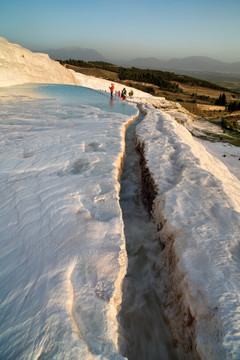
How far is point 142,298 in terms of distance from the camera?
2734 millimetres

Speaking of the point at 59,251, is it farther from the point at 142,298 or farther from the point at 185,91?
the point at 185,91

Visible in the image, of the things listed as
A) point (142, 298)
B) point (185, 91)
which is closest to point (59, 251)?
point (142, 298)

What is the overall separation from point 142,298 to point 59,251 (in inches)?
54.0

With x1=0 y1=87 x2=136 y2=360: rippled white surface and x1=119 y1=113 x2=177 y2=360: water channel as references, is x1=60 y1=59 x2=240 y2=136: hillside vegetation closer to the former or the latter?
x1=119 y1=113 x2=177 y2=360: water channel

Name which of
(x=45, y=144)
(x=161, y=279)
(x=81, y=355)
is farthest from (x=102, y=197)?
(x=45, y=144)

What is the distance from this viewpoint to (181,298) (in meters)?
2.33

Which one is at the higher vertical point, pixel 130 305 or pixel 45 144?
pixel 45 144

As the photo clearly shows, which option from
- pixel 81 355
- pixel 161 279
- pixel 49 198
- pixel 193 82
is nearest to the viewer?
pixel 81 355

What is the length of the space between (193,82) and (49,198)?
81888 millimetres

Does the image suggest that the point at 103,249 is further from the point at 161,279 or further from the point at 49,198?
the point at 49,198

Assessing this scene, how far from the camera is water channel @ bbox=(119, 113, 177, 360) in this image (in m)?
2.24

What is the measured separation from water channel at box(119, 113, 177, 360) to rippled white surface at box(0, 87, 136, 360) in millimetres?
659

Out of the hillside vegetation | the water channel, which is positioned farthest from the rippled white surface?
the hillside vegetation

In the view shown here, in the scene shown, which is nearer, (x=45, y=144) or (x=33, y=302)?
(x=33, y=302)
